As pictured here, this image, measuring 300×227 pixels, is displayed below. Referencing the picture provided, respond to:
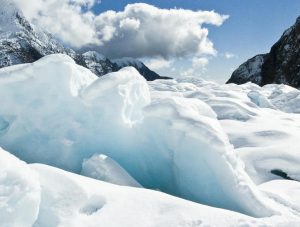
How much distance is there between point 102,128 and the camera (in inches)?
247

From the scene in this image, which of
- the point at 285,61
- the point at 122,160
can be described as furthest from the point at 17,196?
the point at 285,61

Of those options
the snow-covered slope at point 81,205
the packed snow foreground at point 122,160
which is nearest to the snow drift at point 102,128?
the packed snow foreground at point 122,160

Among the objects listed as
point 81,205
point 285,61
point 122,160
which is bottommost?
point 81,205

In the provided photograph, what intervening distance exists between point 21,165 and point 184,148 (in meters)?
2.53

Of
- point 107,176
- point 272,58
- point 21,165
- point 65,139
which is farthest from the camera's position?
point 272,58

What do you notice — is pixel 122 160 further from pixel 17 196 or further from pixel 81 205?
pixel 17 196

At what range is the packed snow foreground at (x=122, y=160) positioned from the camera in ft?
12.7

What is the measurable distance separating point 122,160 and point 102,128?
56 centimetres

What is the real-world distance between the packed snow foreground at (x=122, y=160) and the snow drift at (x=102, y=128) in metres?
0.01

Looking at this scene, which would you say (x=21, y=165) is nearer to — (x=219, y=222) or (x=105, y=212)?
(x=105, y=212)

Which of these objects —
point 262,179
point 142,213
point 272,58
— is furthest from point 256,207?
point 272,58

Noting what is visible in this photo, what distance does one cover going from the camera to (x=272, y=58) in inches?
2908

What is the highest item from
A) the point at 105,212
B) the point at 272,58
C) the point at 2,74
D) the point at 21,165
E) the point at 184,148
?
the point at 272,58

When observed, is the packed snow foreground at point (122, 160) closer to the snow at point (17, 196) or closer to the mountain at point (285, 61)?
the snow at point (17, 196)
